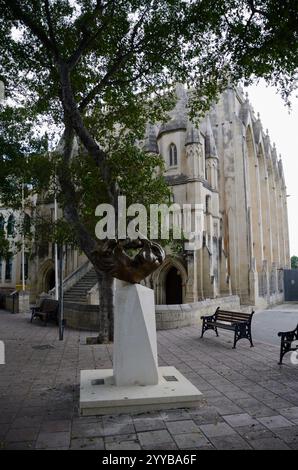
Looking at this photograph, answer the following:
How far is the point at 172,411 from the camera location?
4.97 metres

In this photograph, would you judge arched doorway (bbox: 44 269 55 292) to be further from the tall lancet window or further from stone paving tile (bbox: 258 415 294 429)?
stone paving tile (bbox: 258 415 294 429)

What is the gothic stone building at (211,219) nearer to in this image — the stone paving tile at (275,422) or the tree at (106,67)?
the tree at (106,67)

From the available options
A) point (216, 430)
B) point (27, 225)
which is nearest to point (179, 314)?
point (27, 225)

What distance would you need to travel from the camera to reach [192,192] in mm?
26062

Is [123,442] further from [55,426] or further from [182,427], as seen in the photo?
[55,426]

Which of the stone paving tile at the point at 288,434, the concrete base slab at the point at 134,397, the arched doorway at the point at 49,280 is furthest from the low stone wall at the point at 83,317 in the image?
the arched doorway at the point at 49,280

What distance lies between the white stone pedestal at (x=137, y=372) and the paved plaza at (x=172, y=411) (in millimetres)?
194

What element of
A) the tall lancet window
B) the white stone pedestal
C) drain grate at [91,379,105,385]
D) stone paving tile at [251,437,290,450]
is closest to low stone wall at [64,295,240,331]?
the white stone pedestal

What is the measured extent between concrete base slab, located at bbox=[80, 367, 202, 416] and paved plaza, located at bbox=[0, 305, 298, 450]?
134mm

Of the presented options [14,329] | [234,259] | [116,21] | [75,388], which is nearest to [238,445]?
[75,388]

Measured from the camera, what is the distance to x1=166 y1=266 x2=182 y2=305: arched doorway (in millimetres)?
26688

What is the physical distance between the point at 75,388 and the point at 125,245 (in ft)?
8.26

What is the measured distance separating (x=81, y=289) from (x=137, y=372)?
17469 millimetres

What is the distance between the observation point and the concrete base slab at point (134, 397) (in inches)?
193
